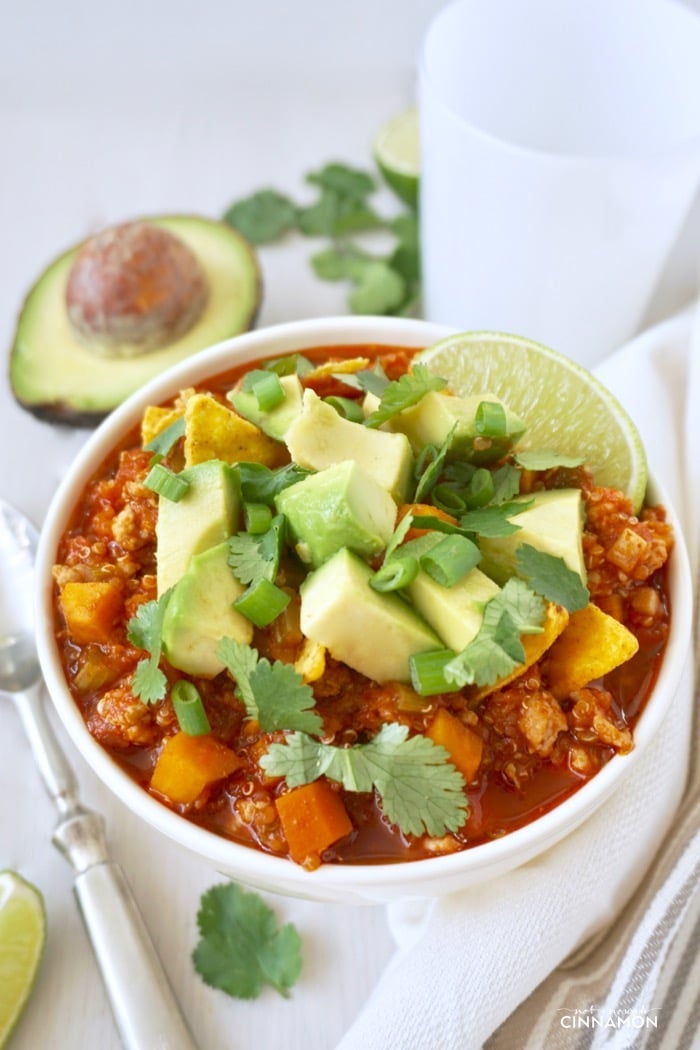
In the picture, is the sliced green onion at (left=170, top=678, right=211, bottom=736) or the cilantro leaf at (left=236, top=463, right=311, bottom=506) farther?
the cilantro leaf at (left=236, top=463, right=311, bottom=506)

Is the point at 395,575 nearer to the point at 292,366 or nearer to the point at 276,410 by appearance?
the point at 276,410

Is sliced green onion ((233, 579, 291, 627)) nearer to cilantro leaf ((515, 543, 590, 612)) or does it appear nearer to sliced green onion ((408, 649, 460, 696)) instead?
sliced green onion ((408, 649, 460, 696))

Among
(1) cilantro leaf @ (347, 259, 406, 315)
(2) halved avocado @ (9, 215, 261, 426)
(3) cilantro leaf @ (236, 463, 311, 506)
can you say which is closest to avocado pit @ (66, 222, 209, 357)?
(2) halved avocado @ (9, 215, 261, 426)

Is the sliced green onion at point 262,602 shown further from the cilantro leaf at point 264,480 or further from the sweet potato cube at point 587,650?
the sweet potato cube at point 587,650

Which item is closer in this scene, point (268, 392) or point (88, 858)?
point (268, 392)

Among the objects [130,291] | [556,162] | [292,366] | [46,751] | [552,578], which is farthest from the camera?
[130,291]

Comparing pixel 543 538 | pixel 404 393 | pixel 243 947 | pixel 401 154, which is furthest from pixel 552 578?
pixel 401 154

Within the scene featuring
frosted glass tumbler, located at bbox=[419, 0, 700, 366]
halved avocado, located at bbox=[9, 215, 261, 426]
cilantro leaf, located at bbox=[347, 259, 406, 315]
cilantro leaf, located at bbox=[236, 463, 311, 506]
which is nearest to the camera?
cilantro leaf, located at bbox=[236, 463, 311, 506]
